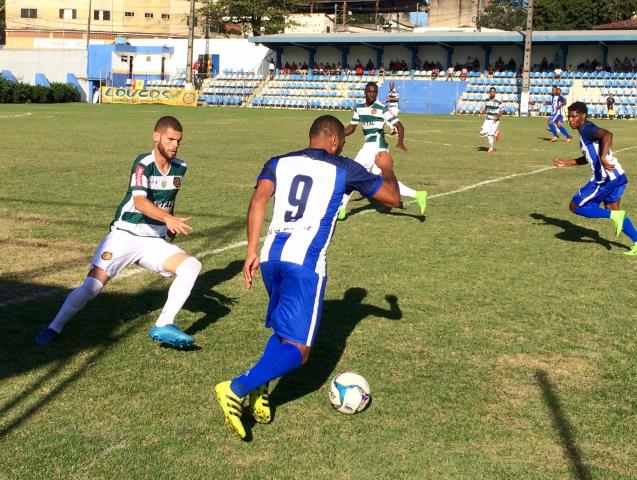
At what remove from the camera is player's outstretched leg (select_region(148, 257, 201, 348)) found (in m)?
5.69

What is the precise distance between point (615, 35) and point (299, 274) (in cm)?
5368

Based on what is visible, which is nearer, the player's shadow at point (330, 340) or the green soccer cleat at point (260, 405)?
the green soccer cleat at point (260, 405)

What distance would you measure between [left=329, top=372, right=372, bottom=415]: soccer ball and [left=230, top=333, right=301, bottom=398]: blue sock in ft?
1.31

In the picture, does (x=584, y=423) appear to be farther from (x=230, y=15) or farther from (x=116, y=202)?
(x=230, y=15)

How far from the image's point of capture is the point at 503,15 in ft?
323

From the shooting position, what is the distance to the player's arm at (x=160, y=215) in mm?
5758

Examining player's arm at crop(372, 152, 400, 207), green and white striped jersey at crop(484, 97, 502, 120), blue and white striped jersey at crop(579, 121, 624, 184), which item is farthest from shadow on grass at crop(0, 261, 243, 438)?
green and white striped jersey at crop(484, 97, 502, 120)

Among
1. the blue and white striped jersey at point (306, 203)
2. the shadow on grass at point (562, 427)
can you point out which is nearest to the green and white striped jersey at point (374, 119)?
the shadow on grass at point (562, 427)

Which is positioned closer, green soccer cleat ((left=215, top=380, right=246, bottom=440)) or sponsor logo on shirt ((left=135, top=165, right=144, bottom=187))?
green soccer cleat ((left=215, top=380, right=246, bottom=440))

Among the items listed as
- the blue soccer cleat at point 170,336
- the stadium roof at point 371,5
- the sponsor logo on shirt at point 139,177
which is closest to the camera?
the blue soccer cleat at point 170,336

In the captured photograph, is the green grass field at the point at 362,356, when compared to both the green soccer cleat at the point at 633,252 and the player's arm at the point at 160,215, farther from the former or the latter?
the player's arm at the point at 160,215

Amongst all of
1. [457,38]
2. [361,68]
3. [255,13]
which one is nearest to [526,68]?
[457,38]

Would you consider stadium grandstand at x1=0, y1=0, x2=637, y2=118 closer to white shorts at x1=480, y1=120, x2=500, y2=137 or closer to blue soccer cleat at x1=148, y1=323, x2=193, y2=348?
white shorts at x1=480, y1=120, x2=500, y2=137

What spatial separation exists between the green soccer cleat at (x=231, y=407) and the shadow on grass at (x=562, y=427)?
1797mm
